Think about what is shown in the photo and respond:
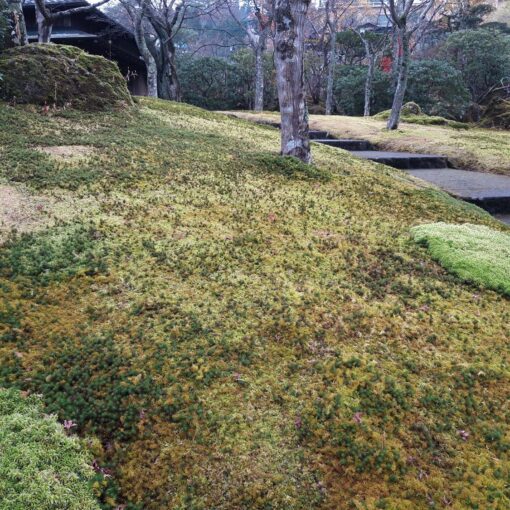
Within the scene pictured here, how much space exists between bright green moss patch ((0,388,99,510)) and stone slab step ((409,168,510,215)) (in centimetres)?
650

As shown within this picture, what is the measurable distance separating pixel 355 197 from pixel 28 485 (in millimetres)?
4491

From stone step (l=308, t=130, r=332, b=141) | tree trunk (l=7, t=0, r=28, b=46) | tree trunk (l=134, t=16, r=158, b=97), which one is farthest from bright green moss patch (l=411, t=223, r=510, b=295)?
tree trunk (l=134, t=16, r=158, b=97)

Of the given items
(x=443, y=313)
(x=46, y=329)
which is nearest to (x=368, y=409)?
(x=443, y=313)

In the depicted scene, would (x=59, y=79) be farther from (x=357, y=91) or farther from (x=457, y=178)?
(x=357, y=91)

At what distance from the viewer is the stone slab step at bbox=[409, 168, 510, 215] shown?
6.68 metres

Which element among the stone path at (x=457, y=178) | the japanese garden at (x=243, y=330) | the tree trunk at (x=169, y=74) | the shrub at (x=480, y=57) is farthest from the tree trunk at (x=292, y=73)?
the shrub at (x=480, y=57)

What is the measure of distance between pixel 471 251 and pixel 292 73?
11.2 ft

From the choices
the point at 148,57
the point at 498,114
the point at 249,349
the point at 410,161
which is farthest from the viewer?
the point at 148,57

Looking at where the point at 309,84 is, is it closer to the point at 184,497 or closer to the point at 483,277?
the point at 483,277

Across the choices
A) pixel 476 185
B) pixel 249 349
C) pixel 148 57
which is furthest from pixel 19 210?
pixel 148 57

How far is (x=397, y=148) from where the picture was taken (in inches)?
451

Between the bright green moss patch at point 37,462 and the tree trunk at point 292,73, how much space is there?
16.5 ft

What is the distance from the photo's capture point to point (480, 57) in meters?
21.4

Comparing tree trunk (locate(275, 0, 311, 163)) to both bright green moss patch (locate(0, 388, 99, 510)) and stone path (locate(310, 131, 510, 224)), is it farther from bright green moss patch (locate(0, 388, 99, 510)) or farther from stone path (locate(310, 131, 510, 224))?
bright green moss patch (locate(0, 388, 99, 510))
